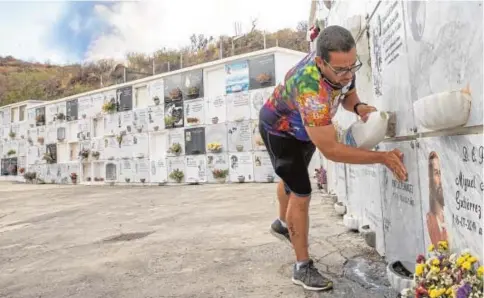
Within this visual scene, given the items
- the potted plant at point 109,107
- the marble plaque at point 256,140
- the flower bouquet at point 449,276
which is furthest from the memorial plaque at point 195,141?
the flower bouquet at point 449,276

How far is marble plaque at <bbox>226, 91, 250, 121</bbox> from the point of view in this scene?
8719mm

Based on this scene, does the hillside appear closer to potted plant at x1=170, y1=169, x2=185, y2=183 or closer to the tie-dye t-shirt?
potted plant at x1=170, y1=169, x2=185, y2=183

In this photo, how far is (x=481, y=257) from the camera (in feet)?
3.29

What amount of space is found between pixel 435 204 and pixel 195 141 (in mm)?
8394

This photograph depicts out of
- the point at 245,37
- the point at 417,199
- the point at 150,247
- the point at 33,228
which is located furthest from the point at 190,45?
the point at 417,199

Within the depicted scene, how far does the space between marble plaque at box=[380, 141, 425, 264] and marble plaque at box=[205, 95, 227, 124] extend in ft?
23.8

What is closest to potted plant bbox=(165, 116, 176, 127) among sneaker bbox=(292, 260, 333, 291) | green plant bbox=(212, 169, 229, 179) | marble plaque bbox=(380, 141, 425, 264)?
green plant bbox=(212, 169, 229, 179)

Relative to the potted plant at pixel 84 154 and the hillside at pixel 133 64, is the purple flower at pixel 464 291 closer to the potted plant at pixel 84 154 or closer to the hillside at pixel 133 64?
the potted plant at pixel 84 154

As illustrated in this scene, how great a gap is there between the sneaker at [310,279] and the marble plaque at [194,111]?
7.85 metres

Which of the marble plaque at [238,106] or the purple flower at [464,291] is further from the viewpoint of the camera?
the marble plaque at [238,106]

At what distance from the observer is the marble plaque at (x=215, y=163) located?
895 centimetres

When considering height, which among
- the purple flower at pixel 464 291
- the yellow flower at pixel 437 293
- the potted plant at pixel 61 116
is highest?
the potted plant at pixel 61 116

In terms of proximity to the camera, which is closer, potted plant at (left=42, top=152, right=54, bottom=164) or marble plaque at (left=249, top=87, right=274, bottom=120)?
marble plaque at (left=249, top=87, right=274, bottom=120)

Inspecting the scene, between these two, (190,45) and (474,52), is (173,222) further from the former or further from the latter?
(190,45)
